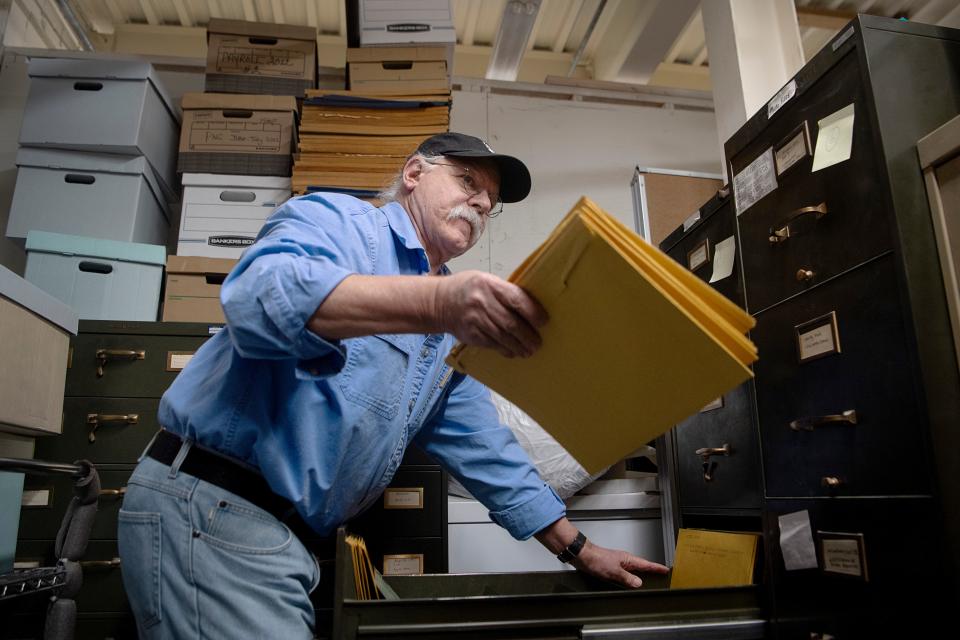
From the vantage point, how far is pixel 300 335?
80 cm

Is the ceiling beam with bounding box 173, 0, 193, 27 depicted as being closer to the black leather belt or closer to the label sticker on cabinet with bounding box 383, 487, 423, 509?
the label sticker on cabinet with bounding box 383, 487, 423, 509

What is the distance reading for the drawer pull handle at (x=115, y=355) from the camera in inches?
80.8

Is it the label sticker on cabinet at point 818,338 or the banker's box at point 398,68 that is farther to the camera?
the banker's box at point 398,68

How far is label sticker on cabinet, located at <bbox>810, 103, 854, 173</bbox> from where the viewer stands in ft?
3.42

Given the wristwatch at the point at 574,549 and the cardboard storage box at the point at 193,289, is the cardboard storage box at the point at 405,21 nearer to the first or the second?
the cardboard storage box at the point at 193,289

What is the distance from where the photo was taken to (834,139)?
3.53ft

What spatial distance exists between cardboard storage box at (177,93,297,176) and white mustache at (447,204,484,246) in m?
1.57

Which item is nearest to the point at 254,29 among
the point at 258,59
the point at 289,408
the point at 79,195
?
the point at 258,59

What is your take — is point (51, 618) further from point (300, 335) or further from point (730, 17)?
point (730, 17)

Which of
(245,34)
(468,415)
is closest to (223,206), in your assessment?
(245,34)

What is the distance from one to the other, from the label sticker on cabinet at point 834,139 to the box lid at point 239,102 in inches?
83.5

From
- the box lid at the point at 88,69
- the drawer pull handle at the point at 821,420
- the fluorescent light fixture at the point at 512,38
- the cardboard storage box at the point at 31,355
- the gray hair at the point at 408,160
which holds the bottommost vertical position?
the drawer pull handle at the point at 821,420

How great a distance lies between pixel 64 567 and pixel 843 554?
1.57 m

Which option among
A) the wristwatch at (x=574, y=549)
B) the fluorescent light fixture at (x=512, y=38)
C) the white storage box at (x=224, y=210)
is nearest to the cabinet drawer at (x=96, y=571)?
the white storage box at (x=224, y=210)
